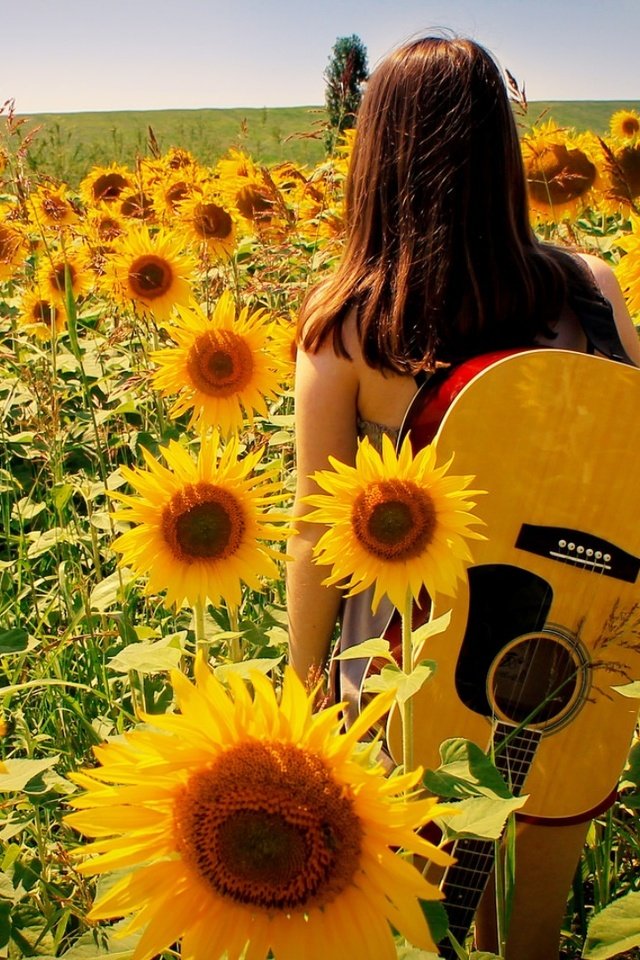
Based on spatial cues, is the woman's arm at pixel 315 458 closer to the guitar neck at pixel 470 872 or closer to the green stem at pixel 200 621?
the green stem at pixel 200 621

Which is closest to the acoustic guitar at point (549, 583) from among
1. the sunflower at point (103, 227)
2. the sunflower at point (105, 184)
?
the sunflower at point (103, 227)

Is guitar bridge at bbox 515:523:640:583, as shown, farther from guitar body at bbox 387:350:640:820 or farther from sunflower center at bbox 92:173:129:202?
sunflower center at bbox 92:173:129:202

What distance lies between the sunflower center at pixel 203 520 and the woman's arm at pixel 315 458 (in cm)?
32

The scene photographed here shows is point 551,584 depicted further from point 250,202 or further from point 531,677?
point 250,202

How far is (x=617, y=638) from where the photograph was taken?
1468mm

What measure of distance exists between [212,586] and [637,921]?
79 centimetres

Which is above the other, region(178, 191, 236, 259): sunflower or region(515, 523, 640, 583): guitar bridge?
region(178, 191, 236, 259): sunflower

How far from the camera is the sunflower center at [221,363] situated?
2.44m

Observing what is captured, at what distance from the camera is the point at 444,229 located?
1.81m

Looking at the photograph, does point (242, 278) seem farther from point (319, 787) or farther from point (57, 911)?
point (319, 787)

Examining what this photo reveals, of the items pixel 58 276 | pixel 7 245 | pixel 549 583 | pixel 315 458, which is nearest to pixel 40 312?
pixel 58 276

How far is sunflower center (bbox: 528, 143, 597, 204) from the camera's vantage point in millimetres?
3916

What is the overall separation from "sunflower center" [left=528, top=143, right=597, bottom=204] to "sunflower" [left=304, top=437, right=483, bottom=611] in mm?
2926

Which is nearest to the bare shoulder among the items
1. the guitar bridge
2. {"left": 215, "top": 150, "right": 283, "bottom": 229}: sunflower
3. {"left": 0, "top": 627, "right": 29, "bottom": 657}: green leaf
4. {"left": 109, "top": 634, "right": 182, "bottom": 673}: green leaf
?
the guitar bridge
